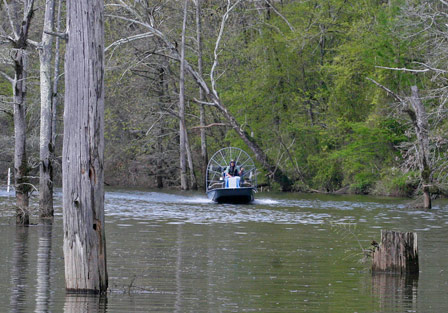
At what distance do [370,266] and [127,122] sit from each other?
36858 mm

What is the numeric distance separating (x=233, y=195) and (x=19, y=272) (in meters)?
22.9

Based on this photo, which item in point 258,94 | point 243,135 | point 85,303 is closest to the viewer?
point 85,303

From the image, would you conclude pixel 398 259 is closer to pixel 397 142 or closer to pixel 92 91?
pixel 92 91

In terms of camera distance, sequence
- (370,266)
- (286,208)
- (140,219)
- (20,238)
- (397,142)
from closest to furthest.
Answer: (370,266) < (20,238) < (140,219) < (286,208) < (397,142)

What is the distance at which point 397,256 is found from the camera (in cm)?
1250

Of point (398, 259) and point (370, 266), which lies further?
point (370, 266)

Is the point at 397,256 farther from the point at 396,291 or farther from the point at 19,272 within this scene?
the point at 19,272

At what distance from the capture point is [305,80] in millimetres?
49938

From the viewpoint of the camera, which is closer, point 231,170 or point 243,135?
point 231,170

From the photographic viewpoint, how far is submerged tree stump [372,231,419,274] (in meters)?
12.4

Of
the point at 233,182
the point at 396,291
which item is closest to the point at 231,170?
the point at 233,182

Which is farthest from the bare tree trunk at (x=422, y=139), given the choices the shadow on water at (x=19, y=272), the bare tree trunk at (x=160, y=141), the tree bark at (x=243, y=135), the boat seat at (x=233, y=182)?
the bare tree trunk at (x=160, y=141)

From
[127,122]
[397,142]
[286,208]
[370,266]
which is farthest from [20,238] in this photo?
[127,122]

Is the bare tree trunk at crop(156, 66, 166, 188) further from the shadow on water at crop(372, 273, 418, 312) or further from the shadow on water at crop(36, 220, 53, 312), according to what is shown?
the shadow on water at crop(372, 273, 418, 312)
